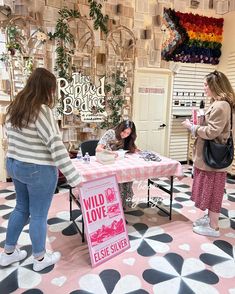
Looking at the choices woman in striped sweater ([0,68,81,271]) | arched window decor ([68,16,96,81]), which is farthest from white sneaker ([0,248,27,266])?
arched window decor ([68,16,96,81])

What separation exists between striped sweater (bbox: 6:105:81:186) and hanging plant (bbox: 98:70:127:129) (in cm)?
288

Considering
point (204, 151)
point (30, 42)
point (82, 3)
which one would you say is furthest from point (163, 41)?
point (204, 151)

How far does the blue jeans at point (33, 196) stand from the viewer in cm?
182

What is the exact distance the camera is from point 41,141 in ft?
5.89

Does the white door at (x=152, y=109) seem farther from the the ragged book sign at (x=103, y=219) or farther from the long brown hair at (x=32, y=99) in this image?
the long brown hair at (x=32, y=99)

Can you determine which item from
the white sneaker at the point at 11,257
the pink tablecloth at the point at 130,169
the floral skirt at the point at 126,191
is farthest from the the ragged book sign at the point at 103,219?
the floral skirt at the point at 126,191

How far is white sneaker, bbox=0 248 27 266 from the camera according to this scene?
2111 millimetres

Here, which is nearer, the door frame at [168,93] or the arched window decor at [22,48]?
the arched window decor at [22,48]

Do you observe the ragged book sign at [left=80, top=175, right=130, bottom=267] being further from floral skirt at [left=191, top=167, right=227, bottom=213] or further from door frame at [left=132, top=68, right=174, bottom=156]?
door frame at [left=132, top=68, right=174, bottom=156]

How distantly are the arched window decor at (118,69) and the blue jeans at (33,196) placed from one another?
286 centimetres

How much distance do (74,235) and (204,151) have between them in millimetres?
1499

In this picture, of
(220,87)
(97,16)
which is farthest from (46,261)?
(97,16)

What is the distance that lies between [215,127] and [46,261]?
1.80m

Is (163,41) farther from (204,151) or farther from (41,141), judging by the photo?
(41,141)
